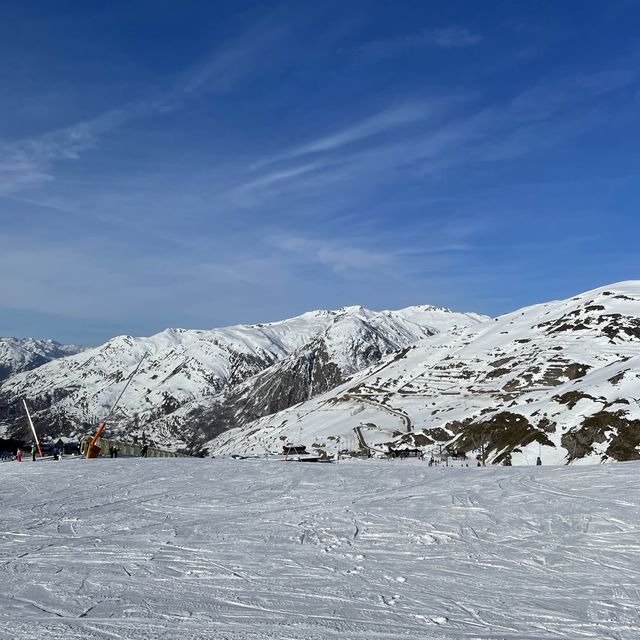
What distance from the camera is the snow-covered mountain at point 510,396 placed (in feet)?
216

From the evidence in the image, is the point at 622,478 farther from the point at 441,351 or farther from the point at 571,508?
the point at 441,351

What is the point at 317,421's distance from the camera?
14288 cm

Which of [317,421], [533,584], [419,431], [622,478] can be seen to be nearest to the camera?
[533,584]

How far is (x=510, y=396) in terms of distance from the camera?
118m

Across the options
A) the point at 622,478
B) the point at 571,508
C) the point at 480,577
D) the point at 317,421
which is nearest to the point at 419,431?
the point at 317,421

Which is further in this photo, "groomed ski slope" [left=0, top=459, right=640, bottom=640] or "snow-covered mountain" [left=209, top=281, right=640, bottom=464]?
"snow-covered mountain" [left=209, top=281, right=640, bottom=464]

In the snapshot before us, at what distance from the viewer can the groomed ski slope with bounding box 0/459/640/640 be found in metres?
9.95

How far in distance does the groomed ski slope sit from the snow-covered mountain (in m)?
41.6

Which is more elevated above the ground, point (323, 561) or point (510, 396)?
point (510, 396)

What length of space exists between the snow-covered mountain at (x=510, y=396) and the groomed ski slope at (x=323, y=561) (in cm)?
4156

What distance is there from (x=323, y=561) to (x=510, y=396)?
111 metres

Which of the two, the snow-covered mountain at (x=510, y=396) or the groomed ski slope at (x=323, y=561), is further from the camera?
the snow-covered mountain at (x=510, y=396)

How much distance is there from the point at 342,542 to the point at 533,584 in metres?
5.48

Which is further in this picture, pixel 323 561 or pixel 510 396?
pixel 510 396
